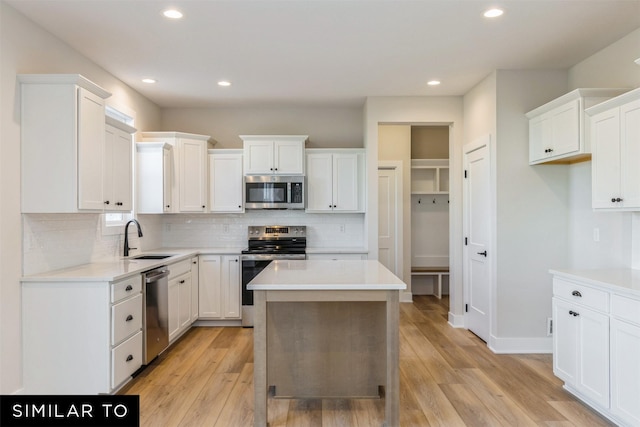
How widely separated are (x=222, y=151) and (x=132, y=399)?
3.09 metres

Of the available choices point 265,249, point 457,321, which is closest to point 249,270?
point 265,249

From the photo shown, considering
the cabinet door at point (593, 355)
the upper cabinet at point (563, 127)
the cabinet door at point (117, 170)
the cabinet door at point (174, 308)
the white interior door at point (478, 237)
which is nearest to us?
the cabinet door at point (593, 355)

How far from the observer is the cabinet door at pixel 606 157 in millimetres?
2607

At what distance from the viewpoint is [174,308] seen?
12.7 ft

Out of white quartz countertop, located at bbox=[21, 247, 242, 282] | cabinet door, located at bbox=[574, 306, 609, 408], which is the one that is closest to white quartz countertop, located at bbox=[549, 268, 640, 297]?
cabinet door, located at bbox=[574, 306, 609, 408]

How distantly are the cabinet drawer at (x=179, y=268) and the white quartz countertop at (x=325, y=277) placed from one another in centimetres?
135

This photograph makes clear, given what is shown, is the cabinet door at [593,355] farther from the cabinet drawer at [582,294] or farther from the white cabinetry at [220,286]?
the white cabinetry at [220,286]

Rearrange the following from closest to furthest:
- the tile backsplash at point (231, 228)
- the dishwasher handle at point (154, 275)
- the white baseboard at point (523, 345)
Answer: the dishwasher handle at point (154, 275), the white baseboard at point (523, 345), the tile backsplash at point (231, 228)

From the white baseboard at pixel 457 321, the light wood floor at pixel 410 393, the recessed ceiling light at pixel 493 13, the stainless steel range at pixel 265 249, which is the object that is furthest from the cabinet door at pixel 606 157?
the stainless steel range at pixel 265 249

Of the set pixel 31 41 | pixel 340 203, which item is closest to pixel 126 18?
pixel 31 41

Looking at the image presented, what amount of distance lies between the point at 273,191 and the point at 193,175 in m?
1.02

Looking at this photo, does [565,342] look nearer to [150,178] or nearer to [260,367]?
[260,367]

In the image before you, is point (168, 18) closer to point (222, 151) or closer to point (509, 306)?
point (222, 151)

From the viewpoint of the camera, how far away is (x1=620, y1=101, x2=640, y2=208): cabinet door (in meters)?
2.44
